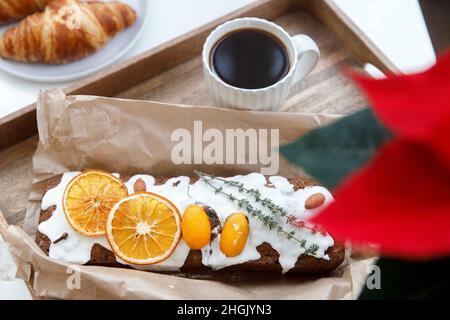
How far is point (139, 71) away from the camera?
52.9 inches

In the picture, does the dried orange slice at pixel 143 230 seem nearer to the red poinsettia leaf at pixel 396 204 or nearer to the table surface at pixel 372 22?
the table surface at pixel 372 22

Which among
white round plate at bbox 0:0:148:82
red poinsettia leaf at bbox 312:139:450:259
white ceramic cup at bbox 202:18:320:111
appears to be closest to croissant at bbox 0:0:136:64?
white round plate at bbox 0:0:148:82

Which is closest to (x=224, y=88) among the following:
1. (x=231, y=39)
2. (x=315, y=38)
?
(x=231, y=39)

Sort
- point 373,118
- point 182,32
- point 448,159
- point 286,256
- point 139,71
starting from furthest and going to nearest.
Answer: point 182,32 → point 139,71 → point 286,256 → point 373,118 → point 448,159

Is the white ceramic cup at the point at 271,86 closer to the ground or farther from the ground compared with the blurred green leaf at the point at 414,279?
closer to the ground

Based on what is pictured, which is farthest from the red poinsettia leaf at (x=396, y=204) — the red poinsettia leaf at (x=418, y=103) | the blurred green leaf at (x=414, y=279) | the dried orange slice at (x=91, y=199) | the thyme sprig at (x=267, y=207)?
the dried orange slice at (x=91, y=199)

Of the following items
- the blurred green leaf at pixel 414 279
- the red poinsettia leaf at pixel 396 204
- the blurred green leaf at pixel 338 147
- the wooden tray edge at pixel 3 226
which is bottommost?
the wooden tray edge at pixel 3 226

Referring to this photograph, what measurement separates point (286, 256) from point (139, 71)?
57 centimetres

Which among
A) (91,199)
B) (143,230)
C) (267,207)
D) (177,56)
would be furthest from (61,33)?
(267,207)

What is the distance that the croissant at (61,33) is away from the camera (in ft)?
4.45

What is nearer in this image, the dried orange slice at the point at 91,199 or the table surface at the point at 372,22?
the dried orange slice at the point at 91,199

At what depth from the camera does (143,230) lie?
115 cm

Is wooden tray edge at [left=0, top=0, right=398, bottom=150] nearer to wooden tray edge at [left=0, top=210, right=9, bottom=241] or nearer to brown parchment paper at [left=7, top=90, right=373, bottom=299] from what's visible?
brown parchment paper at [left=7, top=90, right=373, bottom=299]

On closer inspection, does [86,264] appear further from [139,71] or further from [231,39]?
[231,39]
